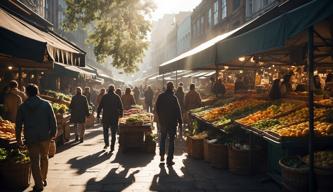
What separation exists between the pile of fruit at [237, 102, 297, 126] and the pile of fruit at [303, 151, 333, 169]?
242 cm

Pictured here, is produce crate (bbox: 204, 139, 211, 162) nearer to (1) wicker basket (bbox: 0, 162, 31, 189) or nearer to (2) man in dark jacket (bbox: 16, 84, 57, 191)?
(2) man in dark jacket (bbox: 16, 84, 57, 191)

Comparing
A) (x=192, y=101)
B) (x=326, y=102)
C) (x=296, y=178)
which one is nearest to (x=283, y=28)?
(x=296, y=178)

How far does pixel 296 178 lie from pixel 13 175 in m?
5.37

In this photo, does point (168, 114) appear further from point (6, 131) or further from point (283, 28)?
point (283, 28)

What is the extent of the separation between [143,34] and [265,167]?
27323 millimetres

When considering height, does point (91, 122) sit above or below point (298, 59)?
below

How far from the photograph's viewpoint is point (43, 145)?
7.61 metres

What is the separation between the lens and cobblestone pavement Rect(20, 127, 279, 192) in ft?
25.8

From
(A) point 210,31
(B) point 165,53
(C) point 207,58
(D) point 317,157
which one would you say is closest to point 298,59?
(C) point 207,58

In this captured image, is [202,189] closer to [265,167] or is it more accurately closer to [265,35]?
[265,167]

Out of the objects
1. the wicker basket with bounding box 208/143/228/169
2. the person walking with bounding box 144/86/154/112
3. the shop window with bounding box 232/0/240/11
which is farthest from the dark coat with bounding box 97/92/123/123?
the shop window with bounding box 232/0/240/11

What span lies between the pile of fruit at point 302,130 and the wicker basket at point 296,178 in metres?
0.75

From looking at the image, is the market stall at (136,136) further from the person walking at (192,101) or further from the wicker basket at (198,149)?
the person walking at (192,101)

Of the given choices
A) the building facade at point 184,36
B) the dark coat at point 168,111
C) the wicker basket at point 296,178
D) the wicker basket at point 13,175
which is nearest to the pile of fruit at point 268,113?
the dark coat at point 168,111
